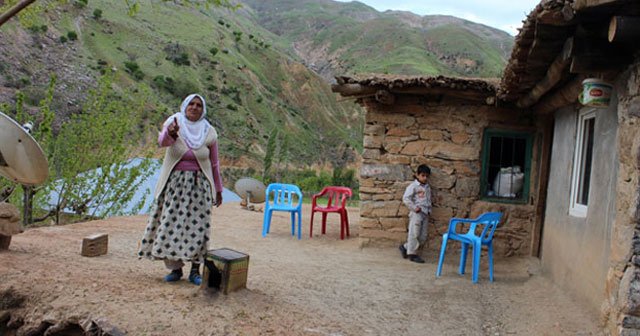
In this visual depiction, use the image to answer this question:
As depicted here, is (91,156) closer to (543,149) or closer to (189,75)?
(543,149)

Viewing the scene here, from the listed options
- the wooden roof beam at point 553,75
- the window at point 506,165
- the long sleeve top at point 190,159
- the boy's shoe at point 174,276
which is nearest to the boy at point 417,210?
the window at point 506,165

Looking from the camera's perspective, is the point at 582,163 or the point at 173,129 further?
the point at 582,163

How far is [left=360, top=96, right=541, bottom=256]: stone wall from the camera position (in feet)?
21.3

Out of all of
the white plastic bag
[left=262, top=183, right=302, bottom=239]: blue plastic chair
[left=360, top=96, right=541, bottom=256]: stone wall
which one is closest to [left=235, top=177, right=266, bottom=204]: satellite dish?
[left=262, top=183, right=302, bottom=239]: blue plastic chair

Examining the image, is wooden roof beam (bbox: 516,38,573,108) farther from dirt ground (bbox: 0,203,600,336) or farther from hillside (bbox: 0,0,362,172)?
hillside (bbox: 0,0,362,172)

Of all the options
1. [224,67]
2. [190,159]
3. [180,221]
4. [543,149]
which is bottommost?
[180,221]

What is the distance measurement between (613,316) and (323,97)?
4803 cm

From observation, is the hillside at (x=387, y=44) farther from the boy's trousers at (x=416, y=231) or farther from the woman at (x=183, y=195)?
the woman at (x=183, y=195)

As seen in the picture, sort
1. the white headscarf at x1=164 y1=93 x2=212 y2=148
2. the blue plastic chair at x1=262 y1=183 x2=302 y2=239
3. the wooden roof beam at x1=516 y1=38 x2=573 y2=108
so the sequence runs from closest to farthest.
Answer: the wooden roof beam at x1=516 y1=38 x2=573 y2=108, the white headscarf at x1=164 y1=93 x2=212 y2=148, the blue plastic chair at x1=262 y1=183 x2=302 y2=239

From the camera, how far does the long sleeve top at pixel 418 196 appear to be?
6.32 m

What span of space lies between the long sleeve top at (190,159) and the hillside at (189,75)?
57.1 ft

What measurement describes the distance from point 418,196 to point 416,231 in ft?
1.47

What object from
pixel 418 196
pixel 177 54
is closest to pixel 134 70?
pixel 177 54

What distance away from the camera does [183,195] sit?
4.09 metres
